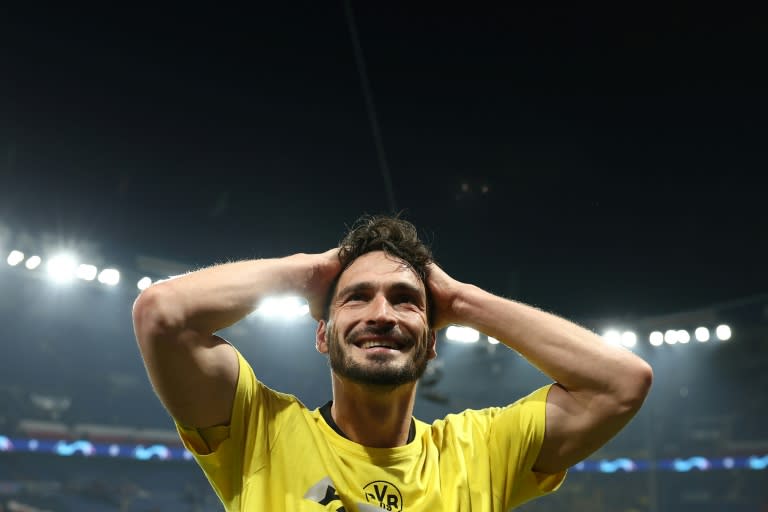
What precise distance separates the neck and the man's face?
9 cm

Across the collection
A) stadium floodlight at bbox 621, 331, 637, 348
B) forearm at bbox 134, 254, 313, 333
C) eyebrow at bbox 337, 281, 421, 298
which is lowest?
forearm at bbox 134, 254, 313, 333

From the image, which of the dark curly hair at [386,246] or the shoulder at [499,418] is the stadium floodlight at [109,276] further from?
the shoulder at [499,418]

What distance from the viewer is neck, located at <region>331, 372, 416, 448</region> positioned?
84.3 inches

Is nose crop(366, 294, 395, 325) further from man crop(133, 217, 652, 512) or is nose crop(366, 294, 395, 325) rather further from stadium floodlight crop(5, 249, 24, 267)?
stadium floodlight crop(5, 249, 24, 267)

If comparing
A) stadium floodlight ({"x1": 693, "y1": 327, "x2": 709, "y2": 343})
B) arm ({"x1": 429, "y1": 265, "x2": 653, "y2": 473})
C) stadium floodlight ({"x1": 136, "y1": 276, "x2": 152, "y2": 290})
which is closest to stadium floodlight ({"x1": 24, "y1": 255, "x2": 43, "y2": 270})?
stadium floodlight ({"x1": 136, "y1": 276, "x2": 152, "y2": 290})

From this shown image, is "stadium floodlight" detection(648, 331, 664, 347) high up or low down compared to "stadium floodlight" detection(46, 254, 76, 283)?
down

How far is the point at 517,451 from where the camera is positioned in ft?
7.29

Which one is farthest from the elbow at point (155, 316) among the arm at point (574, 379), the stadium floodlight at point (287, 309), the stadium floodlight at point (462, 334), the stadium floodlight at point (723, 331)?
the stadium floodlight at point (723, 331)

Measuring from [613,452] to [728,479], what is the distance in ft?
10.6

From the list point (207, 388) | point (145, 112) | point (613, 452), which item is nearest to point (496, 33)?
point (145, 112)

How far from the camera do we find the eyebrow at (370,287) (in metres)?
2.22

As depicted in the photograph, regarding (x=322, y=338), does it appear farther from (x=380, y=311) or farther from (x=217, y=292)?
(x=217, y=292)

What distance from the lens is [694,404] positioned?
20016mm

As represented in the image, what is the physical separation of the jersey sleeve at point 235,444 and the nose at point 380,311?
43 cm
